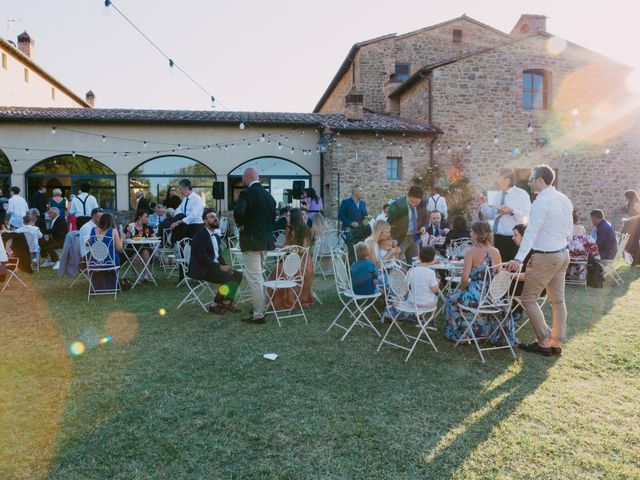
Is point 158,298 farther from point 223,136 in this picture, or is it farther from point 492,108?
point 492,108

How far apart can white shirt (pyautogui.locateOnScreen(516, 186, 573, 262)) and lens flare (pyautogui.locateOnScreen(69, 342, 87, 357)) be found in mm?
4035

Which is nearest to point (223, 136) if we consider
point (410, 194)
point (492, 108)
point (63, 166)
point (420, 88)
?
point (63, 166)

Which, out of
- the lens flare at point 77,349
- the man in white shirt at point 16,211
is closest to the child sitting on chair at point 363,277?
the lens flare at point 77,349

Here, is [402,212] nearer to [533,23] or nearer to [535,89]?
[535,89]

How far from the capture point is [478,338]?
14.1 ft

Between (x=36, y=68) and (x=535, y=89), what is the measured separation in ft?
73.2

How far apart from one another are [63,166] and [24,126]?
5.05 feet

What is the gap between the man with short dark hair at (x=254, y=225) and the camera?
196 inches

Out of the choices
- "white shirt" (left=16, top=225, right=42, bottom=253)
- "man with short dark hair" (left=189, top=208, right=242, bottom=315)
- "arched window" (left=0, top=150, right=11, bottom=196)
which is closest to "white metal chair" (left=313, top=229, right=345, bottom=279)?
"man with short dark hair" (left=189, top=208, right=242, bottom=315)

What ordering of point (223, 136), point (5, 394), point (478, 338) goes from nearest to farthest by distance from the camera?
point (5, 394) → point (478, 338) → point (223, 136)

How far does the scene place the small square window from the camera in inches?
601

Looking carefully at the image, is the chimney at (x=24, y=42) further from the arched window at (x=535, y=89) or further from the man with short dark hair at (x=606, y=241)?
the man with short dark hair at (x=606, y=241)

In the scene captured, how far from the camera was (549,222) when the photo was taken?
152 inches

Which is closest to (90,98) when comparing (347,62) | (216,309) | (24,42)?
(24,42)
